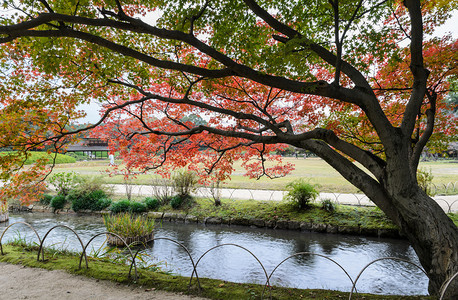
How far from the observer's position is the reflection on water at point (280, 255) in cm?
509

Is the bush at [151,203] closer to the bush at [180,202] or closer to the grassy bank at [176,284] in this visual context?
the bush at [180,202]

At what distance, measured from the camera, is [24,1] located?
4.00 m

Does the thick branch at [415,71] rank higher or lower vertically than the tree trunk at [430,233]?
higher

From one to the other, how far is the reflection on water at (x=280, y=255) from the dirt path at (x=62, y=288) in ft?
5.23

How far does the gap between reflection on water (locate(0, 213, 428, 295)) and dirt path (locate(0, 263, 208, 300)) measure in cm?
159

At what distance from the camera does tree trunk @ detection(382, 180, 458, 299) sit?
3.16m

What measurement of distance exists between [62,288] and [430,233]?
4750 millimetres

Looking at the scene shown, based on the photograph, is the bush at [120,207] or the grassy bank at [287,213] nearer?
the grassy bank at [287,213]

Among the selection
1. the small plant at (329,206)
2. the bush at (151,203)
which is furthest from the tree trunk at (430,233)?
the bush at (151,203)

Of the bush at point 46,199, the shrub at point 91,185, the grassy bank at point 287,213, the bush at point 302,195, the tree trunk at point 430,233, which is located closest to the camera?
the tree trunk at point 430,233

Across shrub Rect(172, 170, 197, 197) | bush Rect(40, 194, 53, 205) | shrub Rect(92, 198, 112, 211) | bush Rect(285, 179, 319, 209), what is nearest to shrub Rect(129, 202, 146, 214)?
shrub Rect(92, 198, 112, 211)

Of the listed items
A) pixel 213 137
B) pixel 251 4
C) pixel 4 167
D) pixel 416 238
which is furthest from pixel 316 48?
pixel 4 167

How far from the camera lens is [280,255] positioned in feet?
21.1

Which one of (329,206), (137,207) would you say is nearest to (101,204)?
(137,207)
